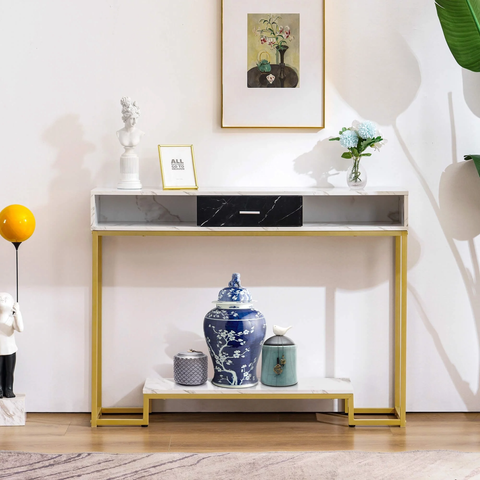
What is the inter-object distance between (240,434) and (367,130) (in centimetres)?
136

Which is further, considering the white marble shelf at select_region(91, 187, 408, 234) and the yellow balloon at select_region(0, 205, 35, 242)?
the white marble shelf at select_region(91, 187, 408, 234)

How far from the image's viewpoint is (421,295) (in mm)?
2842

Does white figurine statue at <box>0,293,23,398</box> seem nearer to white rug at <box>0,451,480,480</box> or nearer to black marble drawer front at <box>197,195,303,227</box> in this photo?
white rug at <box>0,451,480,480</box>

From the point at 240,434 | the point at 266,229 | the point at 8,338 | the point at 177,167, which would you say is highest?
the point at 177,167

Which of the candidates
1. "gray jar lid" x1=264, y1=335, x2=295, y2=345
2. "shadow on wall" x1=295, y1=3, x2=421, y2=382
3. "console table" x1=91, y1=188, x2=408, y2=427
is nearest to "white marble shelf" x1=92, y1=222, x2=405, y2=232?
"console table" x1=91, y1=188, x2=408, y2=427

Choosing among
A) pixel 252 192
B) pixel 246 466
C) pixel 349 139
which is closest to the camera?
pixel 246 466

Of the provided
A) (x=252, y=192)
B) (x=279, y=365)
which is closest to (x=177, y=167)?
(x=252, y=192)

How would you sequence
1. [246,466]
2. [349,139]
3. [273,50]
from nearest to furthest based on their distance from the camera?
[246,466] → [349,139] → [273,50]

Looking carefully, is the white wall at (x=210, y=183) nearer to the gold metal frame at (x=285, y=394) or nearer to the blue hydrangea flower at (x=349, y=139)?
the gold metal frame at (x=285, y=394)

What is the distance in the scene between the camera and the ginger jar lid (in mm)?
2592

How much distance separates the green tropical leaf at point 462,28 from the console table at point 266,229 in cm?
63

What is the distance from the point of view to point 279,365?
104 inches

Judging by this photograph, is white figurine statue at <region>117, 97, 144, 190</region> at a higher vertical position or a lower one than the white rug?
higher

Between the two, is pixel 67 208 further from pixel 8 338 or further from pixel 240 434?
pixel 240 434
